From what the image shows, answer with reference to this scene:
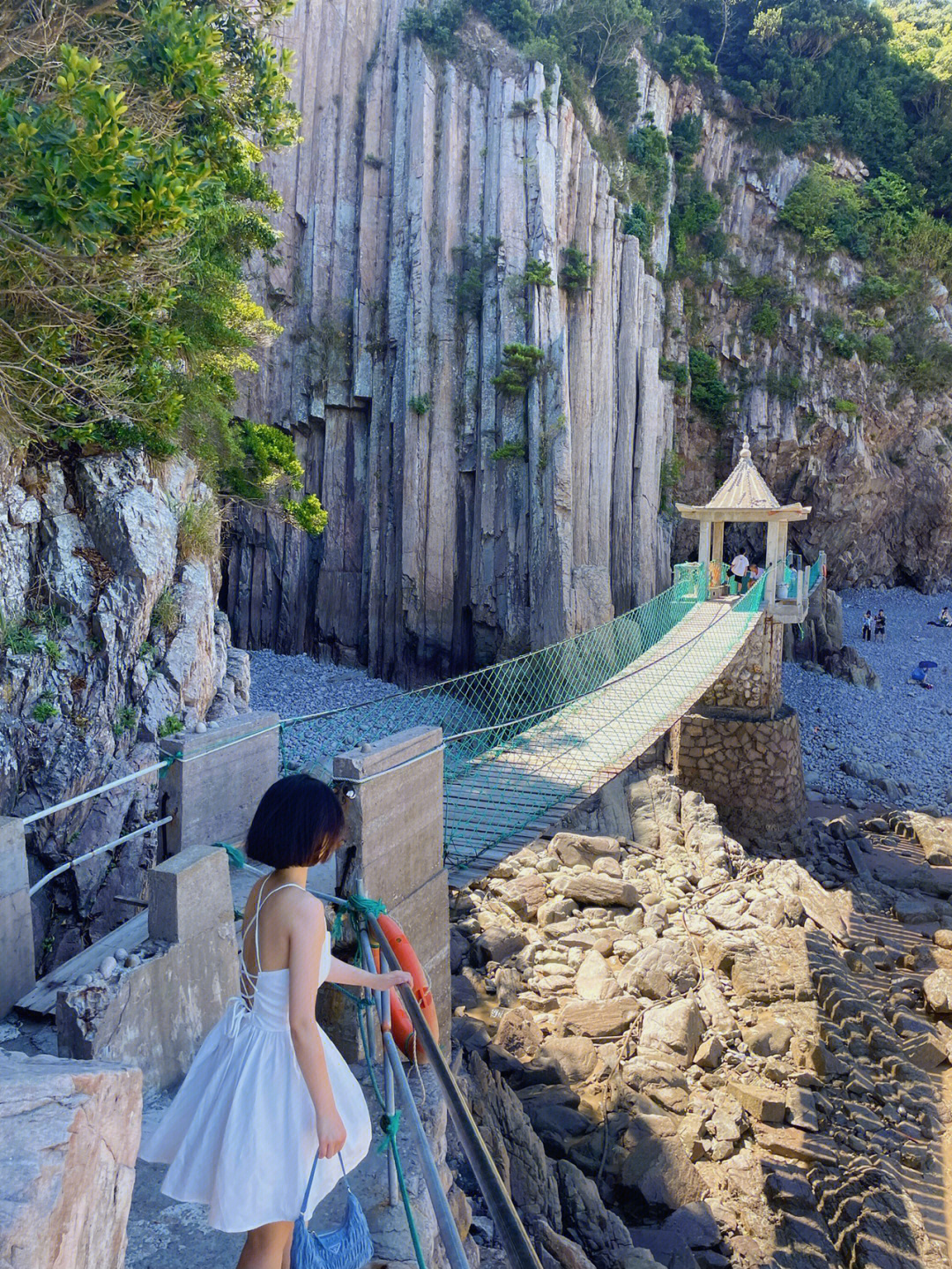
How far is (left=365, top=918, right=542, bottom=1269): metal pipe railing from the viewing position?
1096 millimetres

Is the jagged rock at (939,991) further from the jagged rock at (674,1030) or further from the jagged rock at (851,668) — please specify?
the jagged rock at (851,668)

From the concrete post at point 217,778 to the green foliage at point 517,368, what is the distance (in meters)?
9.20

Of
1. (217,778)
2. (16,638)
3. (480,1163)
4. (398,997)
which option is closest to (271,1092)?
(480,1163)

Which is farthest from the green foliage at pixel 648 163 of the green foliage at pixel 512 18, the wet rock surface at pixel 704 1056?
the wet rock surface at pixel 704 1056

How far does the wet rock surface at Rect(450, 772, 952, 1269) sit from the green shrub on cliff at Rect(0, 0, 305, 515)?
4.44 meters

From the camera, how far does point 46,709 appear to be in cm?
550

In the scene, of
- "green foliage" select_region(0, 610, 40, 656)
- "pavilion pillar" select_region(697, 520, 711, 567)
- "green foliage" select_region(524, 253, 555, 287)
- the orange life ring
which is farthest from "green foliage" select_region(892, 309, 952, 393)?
the orange life ring

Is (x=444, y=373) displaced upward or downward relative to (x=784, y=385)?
downward

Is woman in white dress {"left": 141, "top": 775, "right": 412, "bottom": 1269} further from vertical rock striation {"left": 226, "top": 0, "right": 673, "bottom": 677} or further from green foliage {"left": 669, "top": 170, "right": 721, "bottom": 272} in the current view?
green foliage {"left": 669, "top": 170, "right": 721, "bottom": 272}

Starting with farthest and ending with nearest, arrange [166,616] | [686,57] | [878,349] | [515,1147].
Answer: [878,349], [686,57], [166,616], [515,1147]

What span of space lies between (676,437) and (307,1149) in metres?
16.1

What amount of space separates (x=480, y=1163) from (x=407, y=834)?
2387mm

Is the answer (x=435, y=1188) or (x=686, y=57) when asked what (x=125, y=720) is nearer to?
(x=435, y=1188)

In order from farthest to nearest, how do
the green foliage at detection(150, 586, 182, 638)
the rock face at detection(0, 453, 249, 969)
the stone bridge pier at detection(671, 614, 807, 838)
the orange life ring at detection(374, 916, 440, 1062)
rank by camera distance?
the stone bridge pier at detection(671, 614, 807, 838), the green foliage at detection(150, 586, 182, 638), the rock face at detection(0, 453, 249, 969), the orange life ring at detection(374, 916, 440, 1062)
